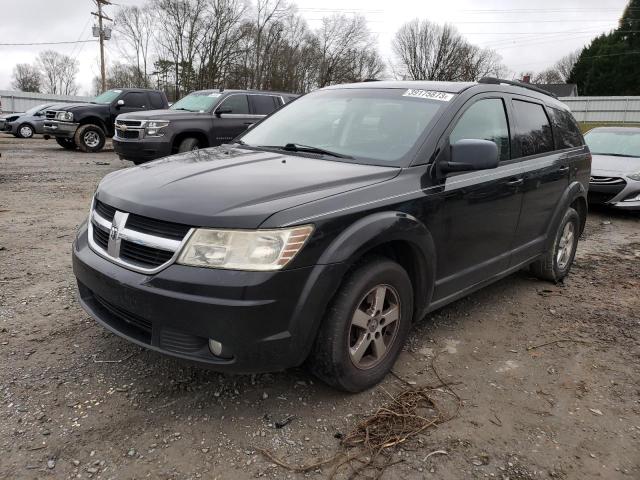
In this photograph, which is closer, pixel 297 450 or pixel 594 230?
pixel 297 450

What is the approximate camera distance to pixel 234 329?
7.57 feet

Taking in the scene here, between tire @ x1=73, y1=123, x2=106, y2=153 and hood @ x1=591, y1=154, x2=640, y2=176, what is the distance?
12711mm

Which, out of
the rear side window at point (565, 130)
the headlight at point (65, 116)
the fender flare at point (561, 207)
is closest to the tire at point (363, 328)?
the fender flare at point (561, 207)

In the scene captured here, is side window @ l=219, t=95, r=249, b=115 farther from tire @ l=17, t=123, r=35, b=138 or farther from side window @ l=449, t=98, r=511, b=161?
tire @ l=17, t=123, r=35, b=138

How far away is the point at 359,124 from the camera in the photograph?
11.6 feet

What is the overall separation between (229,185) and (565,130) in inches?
141

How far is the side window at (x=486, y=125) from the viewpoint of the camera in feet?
11.2

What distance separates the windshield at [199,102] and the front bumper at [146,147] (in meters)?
1.18

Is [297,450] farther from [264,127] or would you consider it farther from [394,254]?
[264,127]

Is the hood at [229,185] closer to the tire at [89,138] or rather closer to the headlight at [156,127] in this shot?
the headlight at [156,127]

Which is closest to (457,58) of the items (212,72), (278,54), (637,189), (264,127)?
(278,54)

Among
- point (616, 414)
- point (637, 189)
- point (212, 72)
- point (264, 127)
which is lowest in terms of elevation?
point (616, 414)

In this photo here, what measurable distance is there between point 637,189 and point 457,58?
5709cm

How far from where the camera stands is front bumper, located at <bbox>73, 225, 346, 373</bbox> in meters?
2.29
